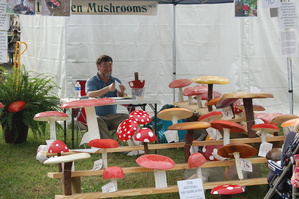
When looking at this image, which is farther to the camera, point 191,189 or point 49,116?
point 49,116

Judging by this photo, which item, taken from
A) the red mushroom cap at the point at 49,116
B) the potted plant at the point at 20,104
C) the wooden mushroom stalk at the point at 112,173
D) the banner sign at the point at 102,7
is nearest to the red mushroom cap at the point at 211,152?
the wooden mushroom stalk at the point at 112,173

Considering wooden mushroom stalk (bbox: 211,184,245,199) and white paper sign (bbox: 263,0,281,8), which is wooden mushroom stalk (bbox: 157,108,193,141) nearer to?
wooden mushroom stalk (bbox: 211,184,245,199)

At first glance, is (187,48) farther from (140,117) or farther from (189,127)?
(189,127)

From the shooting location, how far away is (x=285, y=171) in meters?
3.24

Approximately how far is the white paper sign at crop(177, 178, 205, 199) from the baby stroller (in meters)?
0.48

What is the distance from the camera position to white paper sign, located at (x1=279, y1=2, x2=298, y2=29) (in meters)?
5.32

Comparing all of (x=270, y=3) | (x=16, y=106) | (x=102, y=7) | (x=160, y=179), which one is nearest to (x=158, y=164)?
(x=160, y=179)

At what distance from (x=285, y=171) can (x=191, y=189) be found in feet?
2.26

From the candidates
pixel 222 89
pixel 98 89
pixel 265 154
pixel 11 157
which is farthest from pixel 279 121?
pixel 222 89

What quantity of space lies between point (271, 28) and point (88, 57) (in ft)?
10.5

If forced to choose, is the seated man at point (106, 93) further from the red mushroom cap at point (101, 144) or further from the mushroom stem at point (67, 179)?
the mushroom stem at point (67, 179)

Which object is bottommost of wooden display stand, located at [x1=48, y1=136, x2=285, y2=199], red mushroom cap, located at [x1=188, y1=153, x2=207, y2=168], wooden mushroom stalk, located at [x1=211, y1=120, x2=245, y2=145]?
wooden display stand, located at [x1=48, y1=136, x2=285, y2=199]

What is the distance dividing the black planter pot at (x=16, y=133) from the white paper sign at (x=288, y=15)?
3.54 metres

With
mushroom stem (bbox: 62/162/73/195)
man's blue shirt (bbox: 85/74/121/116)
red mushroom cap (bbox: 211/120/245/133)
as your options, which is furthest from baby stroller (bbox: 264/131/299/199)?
man's blue shirt (bbox: 85/74/121/116)
